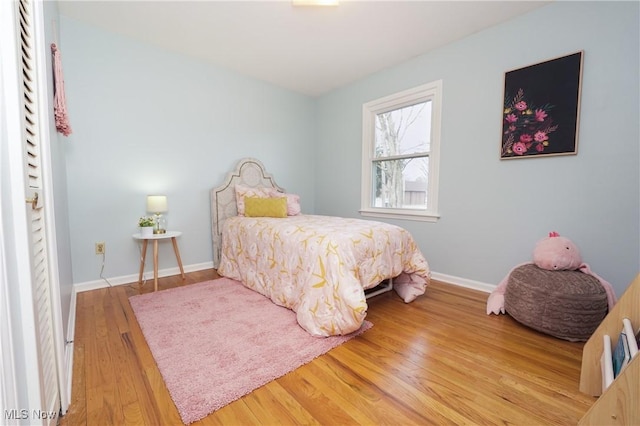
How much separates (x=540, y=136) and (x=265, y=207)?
2.67 metres

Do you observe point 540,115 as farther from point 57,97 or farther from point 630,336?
point 57,97

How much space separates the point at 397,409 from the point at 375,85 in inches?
133

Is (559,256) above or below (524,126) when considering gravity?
below

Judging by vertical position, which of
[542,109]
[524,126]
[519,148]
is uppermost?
[542,109]

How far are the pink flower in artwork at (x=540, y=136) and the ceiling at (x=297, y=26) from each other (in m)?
1.02

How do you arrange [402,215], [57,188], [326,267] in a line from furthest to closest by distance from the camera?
[402,215] < [326,267] < [57,188]

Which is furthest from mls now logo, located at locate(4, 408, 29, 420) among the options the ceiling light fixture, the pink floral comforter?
the ceiling light fixture

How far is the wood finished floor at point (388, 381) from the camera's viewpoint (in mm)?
1119

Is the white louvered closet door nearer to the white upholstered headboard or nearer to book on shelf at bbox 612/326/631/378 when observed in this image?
book on shelf at bbox 612/326/631/378

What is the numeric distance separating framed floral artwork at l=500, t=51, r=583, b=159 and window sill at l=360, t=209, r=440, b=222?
2.87ft

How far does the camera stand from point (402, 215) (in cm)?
319

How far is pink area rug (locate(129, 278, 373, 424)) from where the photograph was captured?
126 centimetres

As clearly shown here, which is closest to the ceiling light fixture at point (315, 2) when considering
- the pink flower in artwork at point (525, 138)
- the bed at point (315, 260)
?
the bed at point (315, 260)

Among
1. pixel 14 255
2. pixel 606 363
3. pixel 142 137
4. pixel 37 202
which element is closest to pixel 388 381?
pixel 606 363
